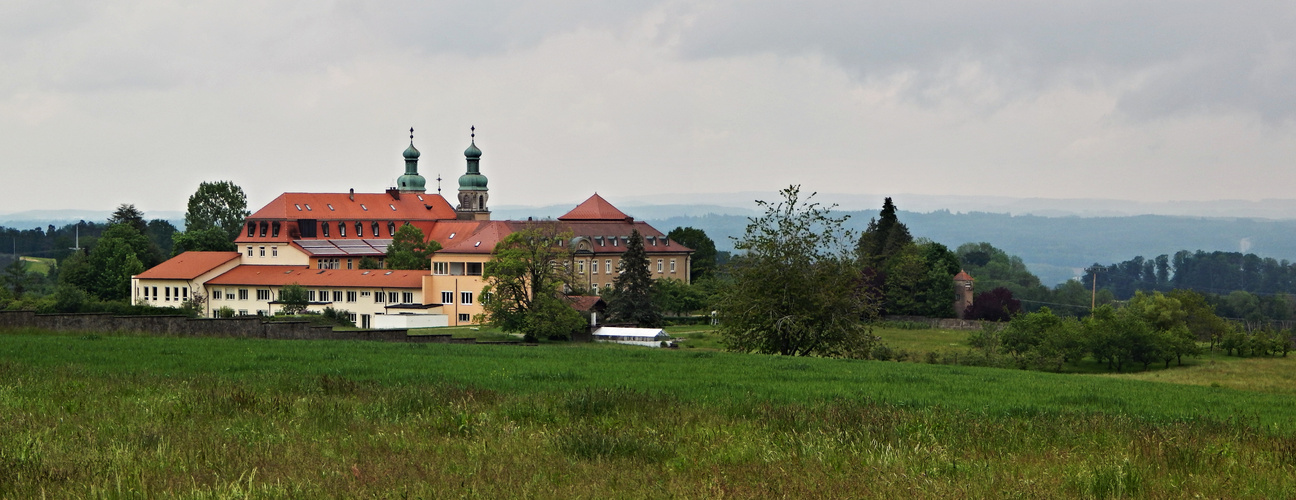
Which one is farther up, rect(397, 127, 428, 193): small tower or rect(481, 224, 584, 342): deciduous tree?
rect(397, 127, 428, 193): small tower

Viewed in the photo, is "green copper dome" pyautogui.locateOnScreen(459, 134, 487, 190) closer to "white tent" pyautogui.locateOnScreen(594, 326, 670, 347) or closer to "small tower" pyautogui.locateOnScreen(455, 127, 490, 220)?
"small tower" pyautogui.locateOnScreen(455, 127, 490, 220)

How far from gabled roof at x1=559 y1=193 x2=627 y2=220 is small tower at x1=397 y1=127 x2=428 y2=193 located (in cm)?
2960

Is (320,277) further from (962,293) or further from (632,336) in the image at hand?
(962,293)

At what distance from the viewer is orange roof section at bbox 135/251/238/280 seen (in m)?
95.6

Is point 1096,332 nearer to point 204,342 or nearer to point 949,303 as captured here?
point 949,303

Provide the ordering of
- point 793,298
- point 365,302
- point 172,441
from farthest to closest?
1. point 365,302
2. point 793,298
3. point 172,441

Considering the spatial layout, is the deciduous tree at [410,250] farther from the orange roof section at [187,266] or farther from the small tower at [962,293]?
the small tower at [962,293]

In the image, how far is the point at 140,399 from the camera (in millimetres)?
13969

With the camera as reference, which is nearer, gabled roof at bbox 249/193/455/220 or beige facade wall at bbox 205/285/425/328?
beige facade wall at bbox 205/285/425/328

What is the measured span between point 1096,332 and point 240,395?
2187 inches

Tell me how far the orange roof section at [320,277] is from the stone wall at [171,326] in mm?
56562

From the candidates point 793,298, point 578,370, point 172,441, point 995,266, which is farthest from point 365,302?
point 995,266

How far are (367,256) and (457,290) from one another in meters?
19.4

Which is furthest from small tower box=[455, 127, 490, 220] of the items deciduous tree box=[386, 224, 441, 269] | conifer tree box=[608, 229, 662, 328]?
conifer tree box=[608, 229, 662, 328]
